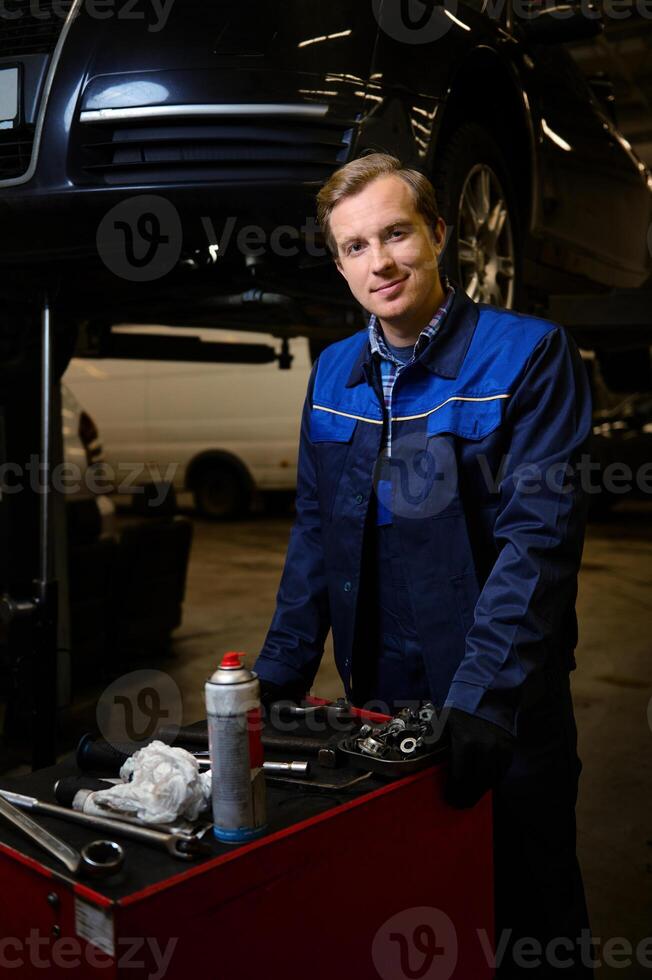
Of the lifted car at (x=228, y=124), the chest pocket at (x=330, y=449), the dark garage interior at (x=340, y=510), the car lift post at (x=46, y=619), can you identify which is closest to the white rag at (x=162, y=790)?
the dark garage interior at (x=340, y=510)

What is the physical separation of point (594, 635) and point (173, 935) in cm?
371

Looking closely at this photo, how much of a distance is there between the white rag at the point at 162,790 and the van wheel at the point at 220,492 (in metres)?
7.23

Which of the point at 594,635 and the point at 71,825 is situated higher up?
the point at 71,825

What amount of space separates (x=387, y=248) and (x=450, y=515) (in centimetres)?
42

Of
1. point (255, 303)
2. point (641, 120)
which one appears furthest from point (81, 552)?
point (641, 120)

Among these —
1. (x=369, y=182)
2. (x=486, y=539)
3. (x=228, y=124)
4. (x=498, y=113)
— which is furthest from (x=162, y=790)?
(x=498, y=113)

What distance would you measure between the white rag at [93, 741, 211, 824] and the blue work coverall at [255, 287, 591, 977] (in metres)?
0.39

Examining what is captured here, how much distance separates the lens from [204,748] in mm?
1350

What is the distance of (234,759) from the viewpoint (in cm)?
104

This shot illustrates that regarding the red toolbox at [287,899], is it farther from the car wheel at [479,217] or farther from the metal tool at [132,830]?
the car wheel at [479,217]

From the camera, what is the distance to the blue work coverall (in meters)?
1.39

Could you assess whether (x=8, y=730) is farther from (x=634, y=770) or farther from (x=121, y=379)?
(x=121, y=379)

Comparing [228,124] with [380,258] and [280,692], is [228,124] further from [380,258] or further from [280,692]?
[280,692]

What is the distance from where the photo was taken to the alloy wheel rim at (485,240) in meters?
2.53
